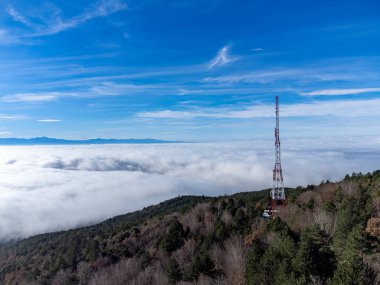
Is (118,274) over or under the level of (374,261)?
under

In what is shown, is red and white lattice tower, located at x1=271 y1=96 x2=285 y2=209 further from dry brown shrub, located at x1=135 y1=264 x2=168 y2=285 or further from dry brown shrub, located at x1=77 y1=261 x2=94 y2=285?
dry brown shrub, located at x1=77 y1=261 x2=94 y2=285

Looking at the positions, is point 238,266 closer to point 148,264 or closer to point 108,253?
point 148,264

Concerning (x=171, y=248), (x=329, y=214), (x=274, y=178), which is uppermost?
(x=274, y=178)

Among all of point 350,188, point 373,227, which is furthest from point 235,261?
point 350,188

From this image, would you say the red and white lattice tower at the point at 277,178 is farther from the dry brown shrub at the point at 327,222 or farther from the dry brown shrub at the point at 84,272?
the dry brown shrub at the point at 84,272

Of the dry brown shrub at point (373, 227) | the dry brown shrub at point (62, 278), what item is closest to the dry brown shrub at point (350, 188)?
the dry brown shrub at point (373, 227)

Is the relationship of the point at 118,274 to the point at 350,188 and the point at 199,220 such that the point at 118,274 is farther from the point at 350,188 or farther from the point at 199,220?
the point at 350,188

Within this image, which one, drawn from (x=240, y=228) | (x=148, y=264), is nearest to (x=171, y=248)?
(x=148, y=264)

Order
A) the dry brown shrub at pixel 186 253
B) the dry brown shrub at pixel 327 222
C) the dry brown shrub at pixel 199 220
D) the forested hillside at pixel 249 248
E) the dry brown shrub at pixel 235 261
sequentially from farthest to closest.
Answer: the dry brown shrub at pixel 199 220 → the dry brown shrub at pixel 186 253 → the dry brown shrub at pixel 327 222 → the dry brown shrub at pixel 235 261 → the forested hillside at pixel 249 248
